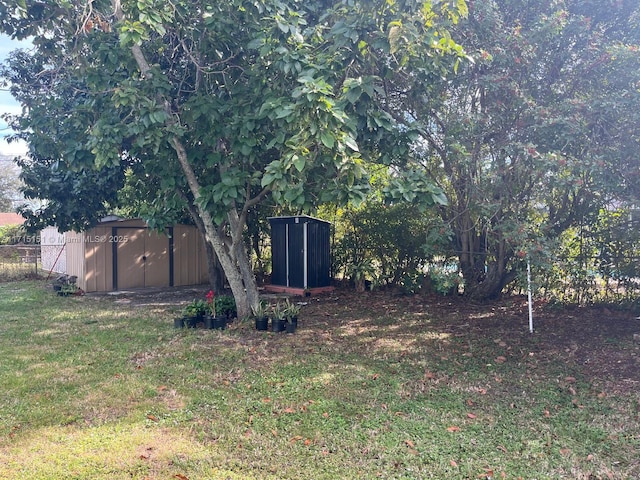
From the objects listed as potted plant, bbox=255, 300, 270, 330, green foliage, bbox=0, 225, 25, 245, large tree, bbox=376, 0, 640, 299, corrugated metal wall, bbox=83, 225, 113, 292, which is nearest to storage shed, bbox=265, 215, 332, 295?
potted plant, bbox=255, 300, 270, 330

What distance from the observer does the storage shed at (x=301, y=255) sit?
10.4m

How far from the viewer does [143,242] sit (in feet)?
38.5

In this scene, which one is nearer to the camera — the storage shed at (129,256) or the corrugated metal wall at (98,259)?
the corrugated metal wall at (98,259)

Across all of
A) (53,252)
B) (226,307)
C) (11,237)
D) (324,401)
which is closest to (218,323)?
(226,307)

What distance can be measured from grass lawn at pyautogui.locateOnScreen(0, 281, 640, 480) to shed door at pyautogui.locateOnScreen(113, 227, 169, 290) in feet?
14.9

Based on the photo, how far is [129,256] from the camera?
37.9 feet

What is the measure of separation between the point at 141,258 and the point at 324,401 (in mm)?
9026

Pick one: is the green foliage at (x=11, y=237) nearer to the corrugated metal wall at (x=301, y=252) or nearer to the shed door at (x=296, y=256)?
the corrugated metal wall at (x=301, y=252)

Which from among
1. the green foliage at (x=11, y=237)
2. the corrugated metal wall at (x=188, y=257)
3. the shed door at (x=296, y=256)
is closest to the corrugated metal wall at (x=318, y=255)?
the shed door at (x=296, y=256)

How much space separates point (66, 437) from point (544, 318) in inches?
254

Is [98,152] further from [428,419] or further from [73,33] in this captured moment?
[428,419]

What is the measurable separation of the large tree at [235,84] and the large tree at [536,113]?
97 cm

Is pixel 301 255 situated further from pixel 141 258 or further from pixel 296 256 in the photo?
pixel 141 258

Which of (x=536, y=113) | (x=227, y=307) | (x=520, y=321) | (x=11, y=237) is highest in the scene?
(x=536, y=113)
